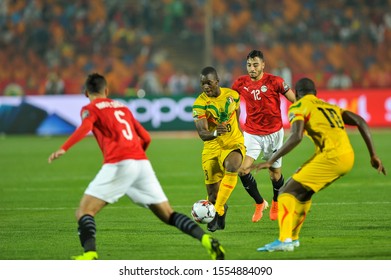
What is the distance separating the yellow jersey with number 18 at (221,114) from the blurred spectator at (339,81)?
20.3m

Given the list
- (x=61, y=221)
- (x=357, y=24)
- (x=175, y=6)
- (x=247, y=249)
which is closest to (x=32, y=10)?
(x=175, y=6)

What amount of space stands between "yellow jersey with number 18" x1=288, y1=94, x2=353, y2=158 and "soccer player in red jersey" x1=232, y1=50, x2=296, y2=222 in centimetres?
304

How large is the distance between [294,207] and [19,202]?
6705 mm

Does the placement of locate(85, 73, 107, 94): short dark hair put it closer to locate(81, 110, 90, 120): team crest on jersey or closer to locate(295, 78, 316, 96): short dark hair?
locate(81, 110, 90, 120): team crest on jersey

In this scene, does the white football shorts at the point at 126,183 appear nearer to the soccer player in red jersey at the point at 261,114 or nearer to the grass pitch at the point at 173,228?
the grass pitch at the point at 173,228

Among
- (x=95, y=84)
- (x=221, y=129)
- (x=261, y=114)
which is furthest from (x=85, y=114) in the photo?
(x=261, y=114)

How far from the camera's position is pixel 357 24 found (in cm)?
3369

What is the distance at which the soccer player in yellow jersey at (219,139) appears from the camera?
1040 centimetres

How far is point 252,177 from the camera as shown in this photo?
11562 mm

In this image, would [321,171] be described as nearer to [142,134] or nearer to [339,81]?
[142,134]

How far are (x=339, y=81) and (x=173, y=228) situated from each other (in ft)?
69.5

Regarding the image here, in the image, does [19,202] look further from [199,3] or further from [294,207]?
[199,3]

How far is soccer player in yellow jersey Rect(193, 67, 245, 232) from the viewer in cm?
1040

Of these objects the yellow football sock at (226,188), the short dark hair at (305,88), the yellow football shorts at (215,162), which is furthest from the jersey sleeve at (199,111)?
the short dark hair at (305,88)
